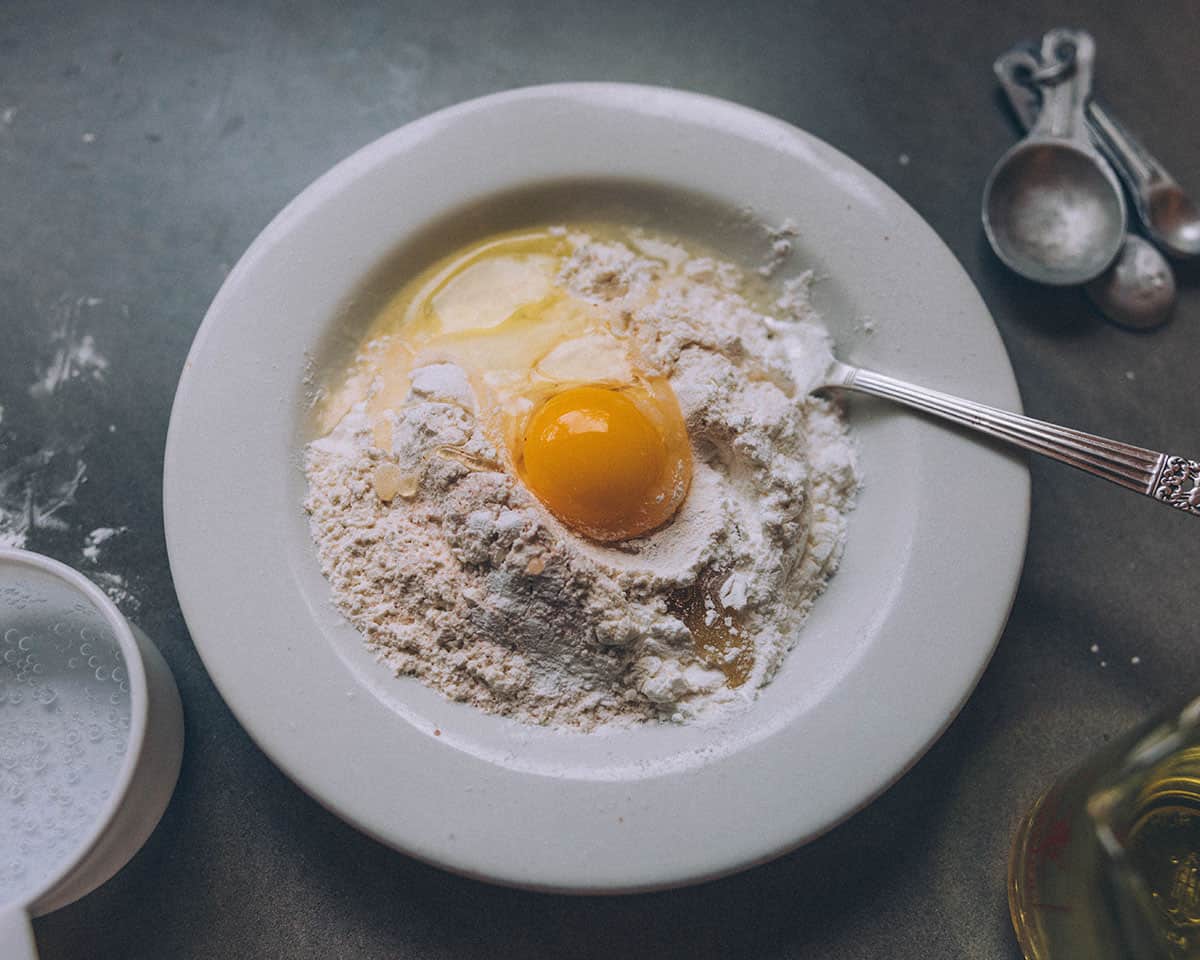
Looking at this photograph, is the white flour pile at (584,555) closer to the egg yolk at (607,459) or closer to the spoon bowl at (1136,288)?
the egg yolk at (607,459)

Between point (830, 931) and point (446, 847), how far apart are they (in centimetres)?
65

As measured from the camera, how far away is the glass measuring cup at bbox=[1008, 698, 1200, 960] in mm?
1177

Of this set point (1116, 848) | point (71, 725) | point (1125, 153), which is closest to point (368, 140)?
point (71, 725)

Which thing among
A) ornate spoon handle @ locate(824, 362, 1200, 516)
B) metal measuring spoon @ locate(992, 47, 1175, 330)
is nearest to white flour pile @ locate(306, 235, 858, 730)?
ornate spoon handle @ locate(824, 362, 1200, 516)

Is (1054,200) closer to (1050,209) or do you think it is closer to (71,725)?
(1050,209)

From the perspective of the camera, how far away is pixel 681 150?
146cm

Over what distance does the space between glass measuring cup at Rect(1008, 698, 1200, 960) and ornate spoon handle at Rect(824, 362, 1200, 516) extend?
0.32 m

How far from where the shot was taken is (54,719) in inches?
52.4

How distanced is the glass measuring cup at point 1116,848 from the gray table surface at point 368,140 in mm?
108

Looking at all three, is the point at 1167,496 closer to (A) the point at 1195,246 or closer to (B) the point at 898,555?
(B) the point at 898,555

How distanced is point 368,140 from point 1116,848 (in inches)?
64.5

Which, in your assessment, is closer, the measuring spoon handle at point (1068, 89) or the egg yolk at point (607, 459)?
the egg yolk at point (607, 459)

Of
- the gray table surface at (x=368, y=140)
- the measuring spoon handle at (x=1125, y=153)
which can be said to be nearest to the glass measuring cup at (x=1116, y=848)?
the gray table surface at (x=368, y=140)

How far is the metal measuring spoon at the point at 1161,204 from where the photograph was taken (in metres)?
1.65
